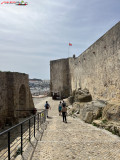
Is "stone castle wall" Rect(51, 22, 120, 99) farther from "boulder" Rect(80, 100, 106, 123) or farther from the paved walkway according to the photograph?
the paved walkway

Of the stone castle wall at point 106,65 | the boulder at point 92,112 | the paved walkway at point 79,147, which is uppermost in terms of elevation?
the stone castle wall at point 106,65

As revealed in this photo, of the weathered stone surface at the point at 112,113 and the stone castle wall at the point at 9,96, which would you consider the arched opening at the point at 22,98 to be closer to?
the stone castle wall at the point at 9,96

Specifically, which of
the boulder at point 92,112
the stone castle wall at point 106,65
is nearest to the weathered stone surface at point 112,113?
the boulder at point 92,112

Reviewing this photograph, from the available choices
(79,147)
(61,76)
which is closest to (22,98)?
(79,147)

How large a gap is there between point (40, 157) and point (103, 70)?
8.15 m

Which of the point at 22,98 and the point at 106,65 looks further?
the point at 22,98

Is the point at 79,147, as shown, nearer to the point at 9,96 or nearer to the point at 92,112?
the point at 92,112

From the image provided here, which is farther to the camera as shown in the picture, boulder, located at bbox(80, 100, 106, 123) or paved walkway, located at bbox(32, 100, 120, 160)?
boulder, located at bbox(80, 100, 106, 123)

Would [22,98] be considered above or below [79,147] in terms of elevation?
above

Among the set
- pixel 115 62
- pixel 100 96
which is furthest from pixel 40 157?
pixel 100 96

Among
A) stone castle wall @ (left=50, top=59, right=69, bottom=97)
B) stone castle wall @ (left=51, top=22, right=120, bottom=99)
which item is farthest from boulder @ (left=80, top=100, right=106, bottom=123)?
stone castle wall @ (left=50, top=59, right=69, bottom=97)

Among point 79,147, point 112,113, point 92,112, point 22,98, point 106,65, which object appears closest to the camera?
point 79,147

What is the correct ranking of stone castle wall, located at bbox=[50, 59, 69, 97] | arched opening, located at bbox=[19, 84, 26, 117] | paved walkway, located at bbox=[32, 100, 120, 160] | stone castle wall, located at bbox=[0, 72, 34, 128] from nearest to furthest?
paved walkway, located at bbox=[32, 100, 120, 160]
stone castle wall, located at bbox=[0, 72, 34, 128]
arched opening, located at bbox=[19, 84, 26, 117]
stone castle wall, located at bbox=[50, 59, 69, 97]

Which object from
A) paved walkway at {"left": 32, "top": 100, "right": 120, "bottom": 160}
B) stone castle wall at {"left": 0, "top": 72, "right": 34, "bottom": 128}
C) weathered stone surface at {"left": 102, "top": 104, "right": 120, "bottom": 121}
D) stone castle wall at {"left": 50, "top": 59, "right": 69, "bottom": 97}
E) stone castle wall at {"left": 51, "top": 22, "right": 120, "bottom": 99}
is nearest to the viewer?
paved walkway at {"left": 32, "top": 100, "right": 120, "bottom": 160}
